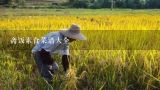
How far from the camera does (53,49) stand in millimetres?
5047

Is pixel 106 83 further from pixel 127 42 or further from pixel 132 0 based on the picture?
pixel 132 0

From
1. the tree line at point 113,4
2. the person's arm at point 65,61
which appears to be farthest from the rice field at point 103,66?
the tree line at point 113,4

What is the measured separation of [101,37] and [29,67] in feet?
4.16

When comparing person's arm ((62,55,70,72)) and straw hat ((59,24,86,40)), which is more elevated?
straw hat ((59,24,86,40))

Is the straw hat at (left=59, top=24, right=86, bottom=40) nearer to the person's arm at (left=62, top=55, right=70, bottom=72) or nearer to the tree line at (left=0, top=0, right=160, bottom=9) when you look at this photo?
the person's arm at (left=62, top=55, right=70, bottom=72)

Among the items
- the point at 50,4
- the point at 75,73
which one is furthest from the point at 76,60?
the point at 50,4

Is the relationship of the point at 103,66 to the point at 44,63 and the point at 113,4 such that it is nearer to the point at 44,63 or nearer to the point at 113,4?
the point at 44,63

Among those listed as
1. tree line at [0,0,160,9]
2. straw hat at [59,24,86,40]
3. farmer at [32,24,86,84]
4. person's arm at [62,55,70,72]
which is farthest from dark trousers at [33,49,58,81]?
tree line at [0,0,160,9]

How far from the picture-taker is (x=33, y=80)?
513 cm

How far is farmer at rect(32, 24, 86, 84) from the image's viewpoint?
4.91m

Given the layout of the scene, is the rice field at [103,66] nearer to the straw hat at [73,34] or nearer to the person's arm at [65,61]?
the person's arm at [65,61]

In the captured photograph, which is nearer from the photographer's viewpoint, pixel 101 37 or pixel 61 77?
pixel 61 77

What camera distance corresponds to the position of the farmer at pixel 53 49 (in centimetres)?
491

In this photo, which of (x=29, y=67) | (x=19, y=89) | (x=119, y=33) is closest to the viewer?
(x=19, y=89)
